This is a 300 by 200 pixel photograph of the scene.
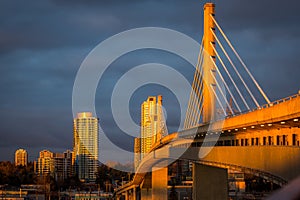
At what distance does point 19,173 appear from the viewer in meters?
160

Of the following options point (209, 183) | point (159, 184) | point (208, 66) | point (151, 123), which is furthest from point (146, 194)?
point (208, 66)

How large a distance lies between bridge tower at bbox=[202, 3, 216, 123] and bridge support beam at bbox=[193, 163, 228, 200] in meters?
4.85

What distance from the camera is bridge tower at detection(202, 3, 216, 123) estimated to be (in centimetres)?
3956

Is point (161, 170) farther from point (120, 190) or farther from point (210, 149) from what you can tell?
point (210, 149)

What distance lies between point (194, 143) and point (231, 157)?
Result: 24.6 m

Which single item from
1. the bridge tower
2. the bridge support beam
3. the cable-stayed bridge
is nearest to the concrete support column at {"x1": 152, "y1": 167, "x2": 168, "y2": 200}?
the cable-stayed bridge

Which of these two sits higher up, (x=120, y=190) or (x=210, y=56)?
(x=210, y=56)

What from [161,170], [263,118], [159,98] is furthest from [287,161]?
[159,98]

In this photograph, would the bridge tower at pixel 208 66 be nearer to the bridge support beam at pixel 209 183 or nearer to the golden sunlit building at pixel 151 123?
the bridge support beam at pixel 209 183

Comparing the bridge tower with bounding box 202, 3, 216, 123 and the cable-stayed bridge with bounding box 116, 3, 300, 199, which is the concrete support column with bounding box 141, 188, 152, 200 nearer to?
the cable-stayed bridge with bounding box 116, 3, 300, 199

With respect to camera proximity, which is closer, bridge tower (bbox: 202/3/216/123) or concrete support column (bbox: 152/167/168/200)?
bridge tower (bbox: 202/3/216/123)

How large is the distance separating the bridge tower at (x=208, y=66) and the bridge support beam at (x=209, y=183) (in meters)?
4.85

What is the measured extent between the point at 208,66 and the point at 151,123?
48956 millimetres

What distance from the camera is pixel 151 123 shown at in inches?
3526
